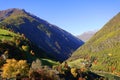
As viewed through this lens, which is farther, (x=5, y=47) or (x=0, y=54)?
(x=5, y=47)

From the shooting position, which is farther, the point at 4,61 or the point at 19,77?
the point at 4,61

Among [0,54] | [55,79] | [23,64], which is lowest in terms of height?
[55,79]

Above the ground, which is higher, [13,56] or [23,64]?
[13,56]

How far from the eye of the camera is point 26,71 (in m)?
128

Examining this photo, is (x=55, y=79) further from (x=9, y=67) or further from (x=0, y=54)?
(x=0, y=54)

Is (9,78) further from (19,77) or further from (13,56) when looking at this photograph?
(13,56)

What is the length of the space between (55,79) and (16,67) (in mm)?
20957

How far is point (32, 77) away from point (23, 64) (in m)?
23.4

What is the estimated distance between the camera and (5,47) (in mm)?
192375

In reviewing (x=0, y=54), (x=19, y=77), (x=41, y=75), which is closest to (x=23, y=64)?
(x=19, y=77)

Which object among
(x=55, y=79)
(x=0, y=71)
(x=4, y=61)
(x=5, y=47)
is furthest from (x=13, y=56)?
(x=55, y=79)

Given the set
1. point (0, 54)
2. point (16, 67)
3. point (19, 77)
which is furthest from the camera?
point (0, 54)

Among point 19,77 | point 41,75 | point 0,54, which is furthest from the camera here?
point 0,54

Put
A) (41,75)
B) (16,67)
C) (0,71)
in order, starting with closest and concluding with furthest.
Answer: (41,75)
(16,67)
(0,71)
